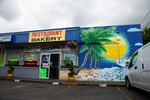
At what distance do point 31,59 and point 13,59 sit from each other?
7.73ft

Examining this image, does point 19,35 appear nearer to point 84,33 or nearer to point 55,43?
point 55,43

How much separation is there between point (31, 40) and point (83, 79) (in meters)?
6.73

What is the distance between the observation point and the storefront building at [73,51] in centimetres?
1598

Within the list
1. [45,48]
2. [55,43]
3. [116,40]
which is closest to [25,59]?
[45,48]

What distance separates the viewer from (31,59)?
18828 mm

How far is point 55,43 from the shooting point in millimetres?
17984

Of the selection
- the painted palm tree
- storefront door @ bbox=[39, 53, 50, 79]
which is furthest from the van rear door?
storefront door @ bbox=[39, 53, 50, 79]

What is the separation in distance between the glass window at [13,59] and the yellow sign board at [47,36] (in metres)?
2.38

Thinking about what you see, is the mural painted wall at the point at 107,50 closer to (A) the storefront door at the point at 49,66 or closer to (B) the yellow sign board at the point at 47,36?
(B) the yellow sign board at the point at 47,36

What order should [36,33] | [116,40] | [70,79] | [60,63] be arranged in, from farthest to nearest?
[36,33] → [60,63] → [116,40] → [70,79]

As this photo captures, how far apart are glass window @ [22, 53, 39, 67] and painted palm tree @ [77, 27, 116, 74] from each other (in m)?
4.68

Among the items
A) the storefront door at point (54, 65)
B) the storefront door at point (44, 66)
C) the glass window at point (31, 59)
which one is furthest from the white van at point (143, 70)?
the glass window at point (31, 59)

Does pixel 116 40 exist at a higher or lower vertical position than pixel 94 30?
lower

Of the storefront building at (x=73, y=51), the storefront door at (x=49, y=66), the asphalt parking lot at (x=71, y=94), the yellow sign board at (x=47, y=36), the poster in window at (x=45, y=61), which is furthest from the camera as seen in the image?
the poster in window at (x=45, y=61)
